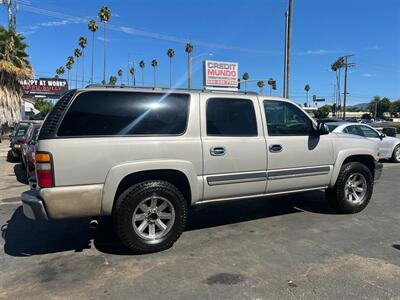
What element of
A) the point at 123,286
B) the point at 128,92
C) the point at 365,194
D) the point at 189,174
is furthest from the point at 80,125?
the point at 365,194

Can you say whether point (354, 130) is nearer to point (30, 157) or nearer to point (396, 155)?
point (396, 155)

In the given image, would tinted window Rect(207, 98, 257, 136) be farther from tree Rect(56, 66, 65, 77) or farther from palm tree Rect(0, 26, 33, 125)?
tree Rect(56, 66, 65, 77)

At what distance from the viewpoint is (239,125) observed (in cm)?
556

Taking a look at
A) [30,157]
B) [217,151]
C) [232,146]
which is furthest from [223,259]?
[30,157]

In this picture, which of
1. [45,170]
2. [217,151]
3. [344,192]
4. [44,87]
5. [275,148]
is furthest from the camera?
[44,87]

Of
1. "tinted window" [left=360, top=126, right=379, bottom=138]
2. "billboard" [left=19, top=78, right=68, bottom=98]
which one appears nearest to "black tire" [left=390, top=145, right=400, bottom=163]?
"tinted window" [left=360, top=126, right=379, bottom=138]

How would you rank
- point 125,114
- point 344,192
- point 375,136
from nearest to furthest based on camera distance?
point 125,114 → point 344,192 → point 375,136

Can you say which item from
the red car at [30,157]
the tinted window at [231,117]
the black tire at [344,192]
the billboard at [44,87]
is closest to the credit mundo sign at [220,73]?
the red car at [30,157]

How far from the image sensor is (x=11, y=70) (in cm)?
2644

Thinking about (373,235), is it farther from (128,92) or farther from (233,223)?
(128,92)

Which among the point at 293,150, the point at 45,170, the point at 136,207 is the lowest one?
the point at 136,207

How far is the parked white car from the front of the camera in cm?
1189

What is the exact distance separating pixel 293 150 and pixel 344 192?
53.7 inches

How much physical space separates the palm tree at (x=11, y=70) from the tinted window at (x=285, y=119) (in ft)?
80.1
